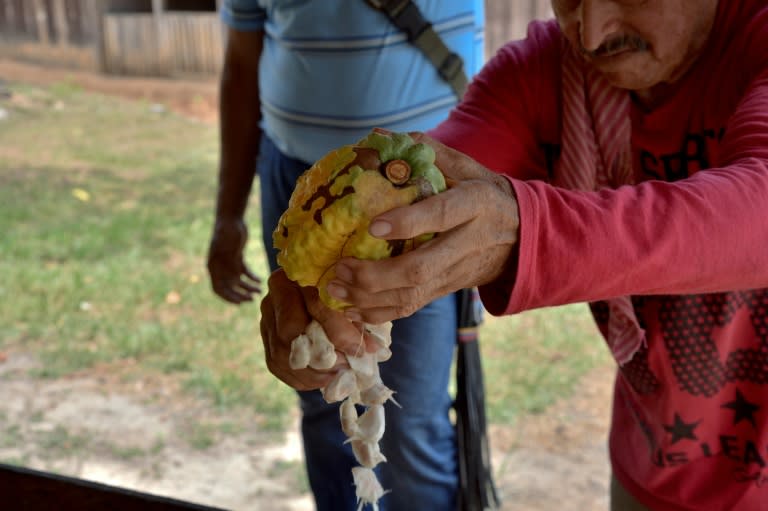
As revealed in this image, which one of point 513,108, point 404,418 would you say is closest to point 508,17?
point 404,418

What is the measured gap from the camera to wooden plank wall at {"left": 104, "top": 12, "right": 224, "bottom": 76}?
362 inches

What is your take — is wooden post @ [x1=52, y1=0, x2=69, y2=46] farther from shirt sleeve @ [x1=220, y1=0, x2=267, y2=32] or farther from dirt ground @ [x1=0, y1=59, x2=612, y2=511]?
shirt sleeve @ [x1=220, y1=0, x2=267, y2=32]

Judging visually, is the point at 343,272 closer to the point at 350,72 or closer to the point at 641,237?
the point at 641,237

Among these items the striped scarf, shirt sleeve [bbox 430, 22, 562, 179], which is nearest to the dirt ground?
the striped scarf

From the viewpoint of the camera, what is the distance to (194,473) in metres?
3.21

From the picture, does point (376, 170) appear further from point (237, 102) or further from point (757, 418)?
point (237, 102)

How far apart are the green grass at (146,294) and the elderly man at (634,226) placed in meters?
2.19

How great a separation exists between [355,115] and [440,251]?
108cm

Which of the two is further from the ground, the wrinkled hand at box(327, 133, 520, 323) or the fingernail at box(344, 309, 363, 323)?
the wrinkled hand at box(327, 133, 520, 323)

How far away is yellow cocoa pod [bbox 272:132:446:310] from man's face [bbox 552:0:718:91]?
14.4 inches

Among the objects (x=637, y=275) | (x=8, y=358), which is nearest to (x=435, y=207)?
(x=637, y=275)

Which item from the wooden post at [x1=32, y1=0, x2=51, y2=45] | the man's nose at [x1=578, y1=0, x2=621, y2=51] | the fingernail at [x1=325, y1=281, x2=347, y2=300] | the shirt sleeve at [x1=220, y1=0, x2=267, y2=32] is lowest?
the wooden post at [x1=32, y1=0, x2=51, y2=45]

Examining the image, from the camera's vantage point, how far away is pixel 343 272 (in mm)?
889

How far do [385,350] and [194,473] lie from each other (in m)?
2.33
